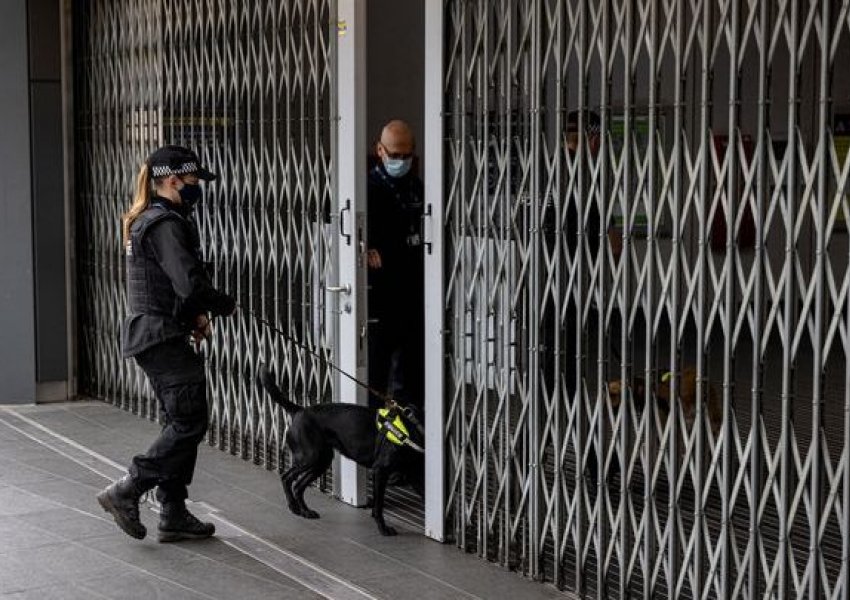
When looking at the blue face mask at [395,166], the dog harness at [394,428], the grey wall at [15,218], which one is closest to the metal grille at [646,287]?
the dog harness at [394,428]

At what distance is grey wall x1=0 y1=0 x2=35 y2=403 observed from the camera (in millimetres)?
10523

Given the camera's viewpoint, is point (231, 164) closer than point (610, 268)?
No

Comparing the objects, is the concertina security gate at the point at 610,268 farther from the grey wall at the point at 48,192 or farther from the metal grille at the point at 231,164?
the grey wall at the point at 48,192

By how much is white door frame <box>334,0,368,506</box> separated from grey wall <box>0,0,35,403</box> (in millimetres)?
3940

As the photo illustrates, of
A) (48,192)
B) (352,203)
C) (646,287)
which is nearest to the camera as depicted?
(646,287)

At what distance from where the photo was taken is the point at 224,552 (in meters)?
6.84

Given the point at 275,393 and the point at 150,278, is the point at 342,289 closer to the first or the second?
the point at 275,393

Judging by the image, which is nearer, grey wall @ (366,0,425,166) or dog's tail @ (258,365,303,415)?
dog's tail @ (258,365,303,415)

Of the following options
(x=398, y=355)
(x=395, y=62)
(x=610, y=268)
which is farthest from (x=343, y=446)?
(x=395, y=62)

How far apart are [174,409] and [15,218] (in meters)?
4.42

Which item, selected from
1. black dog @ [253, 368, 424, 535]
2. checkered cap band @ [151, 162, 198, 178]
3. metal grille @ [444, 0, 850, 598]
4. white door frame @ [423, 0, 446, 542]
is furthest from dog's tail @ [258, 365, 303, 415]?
checkered cap band @ [151, 162, 198, 178]

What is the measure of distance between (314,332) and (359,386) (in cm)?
78

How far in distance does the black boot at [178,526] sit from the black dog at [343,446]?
1.74ft

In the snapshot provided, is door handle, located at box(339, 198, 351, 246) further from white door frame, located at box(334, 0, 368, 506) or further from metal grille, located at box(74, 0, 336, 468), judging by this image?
metal grille, located at box(74, 0, 336, 468)
